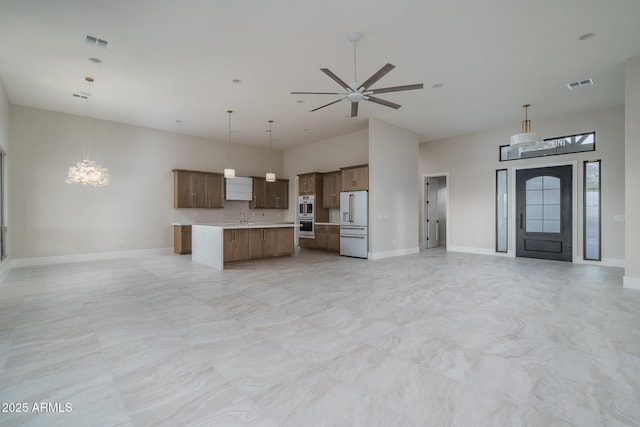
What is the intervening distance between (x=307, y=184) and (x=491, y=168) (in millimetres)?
5474

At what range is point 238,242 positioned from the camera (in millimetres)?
6910

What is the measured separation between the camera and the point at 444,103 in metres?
6.45

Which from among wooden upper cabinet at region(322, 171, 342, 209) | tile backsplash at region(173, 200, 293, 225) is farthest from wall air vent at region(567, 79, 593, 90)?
tile backsplash at region(173, 200, 293, 225)

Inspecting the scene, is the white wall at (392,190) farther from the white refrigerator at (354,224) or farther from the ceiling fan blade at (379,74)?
the ceiling fan blade at (379,74)

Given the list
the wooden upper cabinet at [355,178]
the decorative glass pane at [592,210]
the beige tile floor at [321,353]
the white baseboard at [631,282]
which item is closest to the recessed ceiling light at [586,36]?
the beige tile floor at [321,353]

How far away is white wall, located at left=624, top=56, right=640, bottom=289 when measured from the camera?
15.1ft

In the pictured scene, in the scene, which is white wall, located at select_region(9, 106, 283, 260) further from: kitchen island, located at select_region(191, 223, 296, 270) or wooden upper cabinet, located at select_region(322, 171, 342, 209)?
wooden upper cabinet, located at select_region(322, 171, 342, 209)

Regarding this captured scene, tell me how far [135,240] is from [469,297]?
327 inches

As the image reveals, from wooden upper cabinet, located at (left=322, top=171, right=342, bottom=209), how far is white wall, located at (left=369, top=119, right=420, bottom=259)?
1.57m

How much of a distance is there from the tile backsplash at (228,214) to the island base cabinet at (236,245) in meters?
1.44

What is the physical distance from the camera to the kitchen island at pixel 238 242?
6535 mm

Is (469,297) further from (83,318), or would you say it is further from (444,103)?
(83,318)

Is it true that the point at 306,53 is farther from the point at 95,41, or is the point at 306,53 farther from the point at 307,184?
the point at 307,184

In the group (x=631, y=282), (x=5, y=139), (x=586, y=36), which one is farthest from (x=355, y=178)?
(x=5, y=139)
